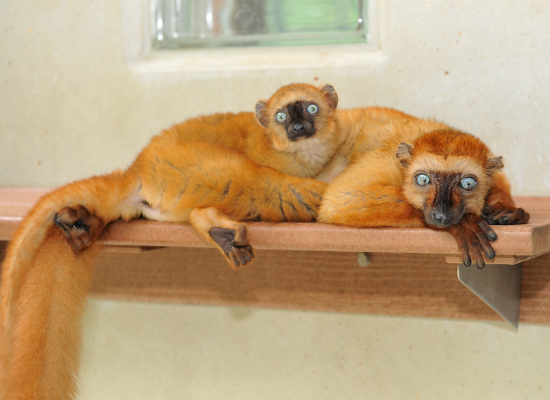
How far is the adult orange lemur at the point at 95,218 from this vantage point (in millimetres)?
1396

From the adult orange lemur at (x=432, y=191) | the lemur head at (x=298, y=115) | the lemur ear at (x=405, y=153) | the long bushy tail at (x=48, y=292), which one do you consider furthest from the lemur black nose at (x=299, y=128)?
the long bushy tail at (x=48, y=292)

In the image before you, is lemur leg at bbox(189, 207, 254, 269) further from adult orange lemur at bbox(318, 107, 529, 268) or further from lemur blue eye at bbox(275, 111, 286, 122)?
lemur blue eye at bbox(275, 111, 286, 122)

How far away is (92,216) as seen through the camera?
1.54 meters

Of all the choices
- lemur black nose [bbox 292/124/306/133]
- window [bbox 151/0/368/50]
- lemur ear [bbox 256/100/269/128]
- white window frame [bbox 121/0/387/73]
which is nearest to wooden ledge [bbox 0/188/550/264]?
lemur black nose [bbox 292/124/306/133]

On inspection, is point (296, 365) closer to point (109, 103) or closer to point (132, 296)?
point (132, 296)

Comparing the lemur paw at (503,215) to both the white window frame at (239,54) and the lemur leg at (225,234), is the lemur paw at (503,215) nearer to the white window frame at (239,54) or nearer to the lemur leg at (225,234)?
the lemur leg at (225,234)

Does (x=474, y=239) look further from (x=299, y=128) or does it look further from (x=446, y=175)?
(x=299, y=128)

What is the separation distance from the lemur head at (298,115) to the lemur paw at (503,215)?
0.56 metres

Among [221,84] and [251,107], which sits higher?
[221,84]

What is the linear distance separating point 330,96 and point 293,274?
75cm

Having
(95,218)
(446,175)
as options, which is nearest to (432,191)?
(446,175)

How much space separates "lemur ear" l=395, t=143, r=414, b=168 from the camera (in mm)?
1447

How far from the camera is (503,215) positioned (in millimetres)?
1339

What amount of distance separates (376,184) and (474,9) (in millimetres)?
1083
